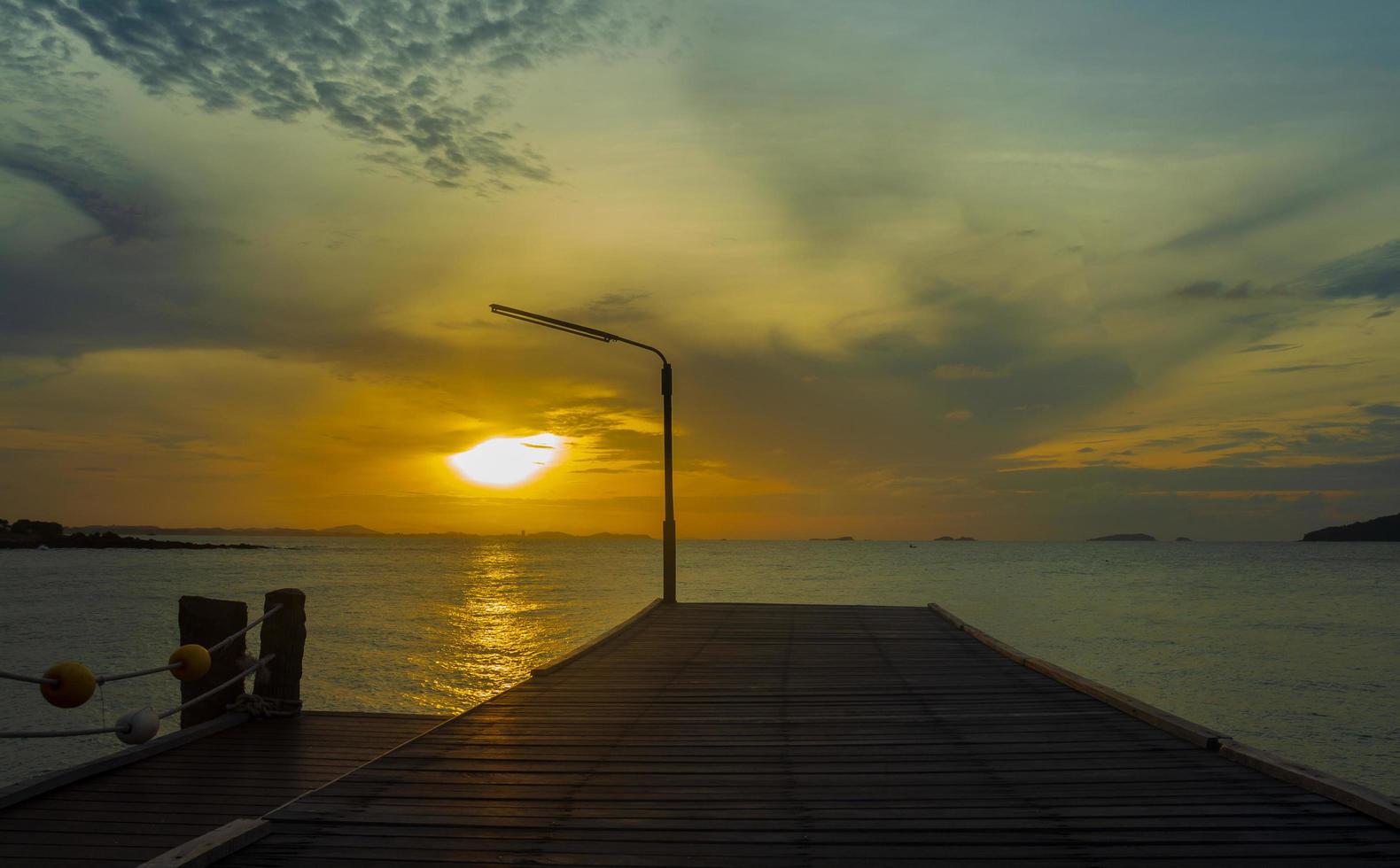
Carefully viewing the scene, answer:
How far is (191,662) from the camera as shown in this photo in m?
8.74

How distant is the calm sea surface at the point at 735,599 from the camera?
22844mm

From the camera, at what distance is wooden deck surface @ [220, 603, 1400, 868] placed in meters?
5.00

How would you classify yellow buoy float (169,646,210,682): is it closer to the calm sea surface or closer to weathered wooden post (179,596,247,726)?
weathered wooden post (179,596,247,726)

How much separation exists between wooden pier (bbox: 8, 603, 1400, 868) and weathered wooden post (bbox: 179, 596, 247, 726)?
55 cm

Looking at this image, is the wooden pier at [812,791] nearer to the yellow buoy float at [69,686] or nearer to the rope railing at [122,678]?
the rope railing at [122,678]

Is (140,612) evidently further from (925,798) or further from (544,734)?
(925,798)

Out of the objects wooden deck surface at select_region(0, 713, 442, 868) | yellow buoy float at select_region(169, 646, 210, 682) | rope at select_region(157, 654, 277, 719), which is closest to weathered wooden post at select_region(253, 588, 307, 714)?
rope at select_region(157, 654, 277, 719)

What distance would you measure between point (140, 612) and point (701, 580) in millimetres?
46462

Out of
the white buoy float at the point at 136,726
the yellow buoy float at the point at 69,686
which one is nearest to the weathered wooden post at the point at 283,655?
the white buoy float at the point at 136,726

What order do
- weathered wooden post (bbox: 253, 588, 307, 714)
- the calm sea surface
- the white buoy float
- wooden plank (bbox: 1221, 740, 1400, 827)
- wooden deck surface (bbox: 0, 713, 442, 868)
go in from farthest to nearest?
the calm sea surface → weathered wooden post (bbox: 253, 588, 307, 714) → the white buoy float → wooden deck surface (bbox: 0, 713, 442, 868) → wooden plank (bbox: 1221, 740, 1400, 827)

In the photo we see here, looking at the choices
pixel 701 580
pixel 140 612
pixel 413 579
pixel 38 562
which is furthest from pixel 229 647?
pixel 38 562

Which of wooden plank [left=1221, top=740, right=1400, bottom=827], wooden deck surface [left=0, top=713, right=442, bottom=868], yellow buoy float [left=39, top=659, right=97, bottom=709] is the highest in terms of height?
yellow buoy float [left=39, top=659, right=97, bottom=709]

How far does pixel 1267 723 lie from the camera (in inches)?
936

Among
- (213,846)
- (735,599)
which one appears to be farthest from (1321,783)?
(735,599)
